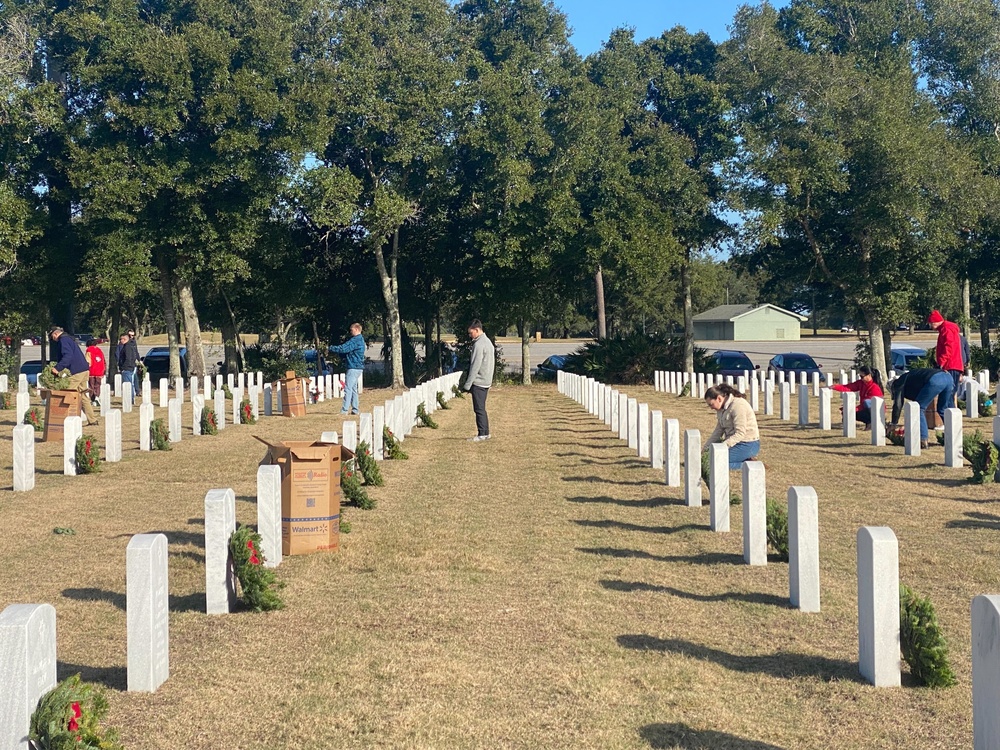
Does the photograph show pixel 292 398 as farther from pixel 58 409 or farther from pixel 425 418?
pixel 58 409

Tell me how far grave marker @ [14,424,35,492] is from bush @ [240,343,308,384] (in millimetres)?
25548

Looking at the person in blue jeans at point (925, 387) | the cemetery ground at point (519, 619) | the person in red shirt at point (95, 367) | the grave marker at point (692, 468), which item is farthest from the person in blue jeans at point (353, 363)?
the grave marker at point (692, 468)

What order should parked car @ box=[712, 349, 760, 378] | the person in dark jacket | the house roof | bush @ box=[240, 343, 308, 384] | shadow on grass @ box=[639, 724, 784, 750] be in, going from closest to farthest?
shadow on grass @ box=[639, 724, 784, 750] → the person in dark jacket → bush @ box=[240, 343, 308, 384] → parked car @ box=[712, 349, 760, 378] → the house roof

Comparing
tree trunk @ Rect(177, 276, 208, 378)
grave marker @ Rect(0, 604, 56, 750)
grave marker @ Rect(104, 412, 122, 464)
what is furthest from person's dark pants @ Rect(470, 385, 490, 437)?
tree trunk @ Rect(177, 276, 208, 378)

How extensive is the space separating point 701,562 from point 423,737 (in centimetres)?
422

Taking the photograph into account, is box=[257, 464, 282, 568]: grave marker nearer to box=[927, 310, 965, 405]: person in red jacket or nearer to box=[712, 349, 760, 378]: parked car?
box=[927, 310, 965, 405]: person in red jacket

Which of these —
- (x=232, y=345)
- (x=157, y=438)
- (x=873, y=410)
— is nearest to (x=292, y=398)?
(x=157, y=438)

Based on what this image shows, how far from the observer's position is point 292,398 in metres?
24.7

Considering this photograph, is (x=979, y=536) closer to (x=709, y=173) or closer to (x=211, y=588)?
(x=211, y=588)

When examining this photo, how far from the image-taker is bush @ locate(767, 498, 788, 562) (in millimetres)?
8719

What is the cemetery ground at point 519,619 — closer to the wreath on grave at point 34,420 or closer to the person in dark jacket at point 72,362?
the wreath on grave at point 34,420

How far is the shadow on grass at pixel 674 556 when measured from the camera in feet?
29.2

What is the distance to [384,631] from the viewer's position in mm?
6922

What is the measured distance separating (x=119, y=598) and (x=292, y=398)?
17.0 metres
